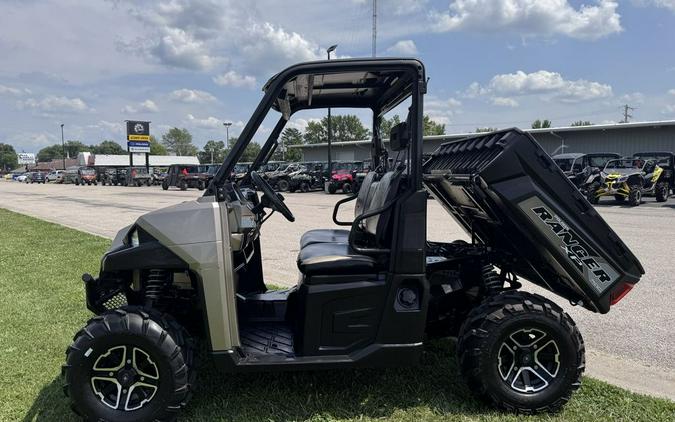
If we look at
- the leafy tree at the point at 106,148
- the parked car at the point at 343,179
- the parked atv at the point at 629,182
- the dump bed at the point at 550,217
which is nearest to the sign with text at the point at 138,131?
the parked car at the point at 343,179

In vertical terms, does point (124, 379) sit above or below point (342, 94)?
below

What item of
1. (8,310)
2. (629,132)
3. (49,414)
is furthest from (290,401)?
(629,132)

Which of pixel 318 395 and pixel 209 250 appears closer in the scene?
pixel 209 250

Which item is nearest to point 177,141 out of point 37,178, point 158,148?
point 158,148

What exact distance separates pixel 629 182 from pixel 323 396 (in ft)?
57.2

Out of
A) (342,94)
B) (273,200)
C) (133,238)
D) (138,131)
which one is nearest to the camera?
(133,238)

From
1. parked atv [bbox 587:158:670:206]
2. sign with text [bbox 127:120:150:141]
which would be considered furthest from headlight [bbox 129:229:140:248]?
sign with text [bbox 127:120:150:141]

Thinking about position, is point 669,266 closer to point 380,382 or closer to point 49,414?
point 380,382

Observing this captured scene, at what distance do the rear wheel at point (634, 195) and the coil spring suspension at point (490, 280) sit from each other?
16.2 metres

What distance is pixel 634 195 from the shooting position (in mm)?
17219

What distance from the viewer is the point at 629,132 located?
35.8 metres

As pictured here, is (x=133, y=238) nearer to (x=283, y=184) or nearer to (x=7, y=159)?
(x=283, y=184)

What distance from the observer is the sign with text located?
53.6 metres

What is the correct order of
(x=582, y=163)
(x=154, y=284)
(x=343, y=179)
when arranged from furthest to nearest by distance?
(x=343, y=179) → (x=582, y=163) → (x=154, y=284)
